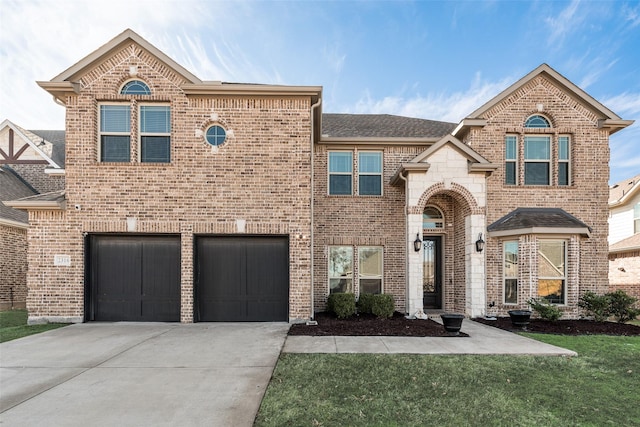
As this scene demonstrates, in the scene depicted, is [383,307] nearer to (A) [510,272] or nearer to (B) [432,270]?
(B) [432,270]

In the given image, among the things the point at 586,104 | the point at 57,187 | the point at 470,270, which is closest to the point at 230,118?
the point at 470,270

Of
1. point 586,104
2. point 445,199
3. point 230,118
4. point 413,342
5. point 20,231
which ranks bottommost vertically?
point 413,342

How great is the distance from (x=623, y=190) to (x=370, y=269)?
15.6m

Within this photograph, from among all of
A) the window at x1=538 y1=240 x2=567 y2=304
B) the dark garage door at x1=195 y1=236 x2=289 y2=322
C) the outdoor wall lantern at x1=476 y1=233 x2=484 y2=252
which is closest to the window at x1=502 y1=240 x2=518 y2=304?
the window at x1=538 y1=240 x2=567 y2=304

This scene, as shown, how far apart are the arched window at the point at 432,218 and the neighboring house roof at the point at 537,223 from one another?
61.4 inches

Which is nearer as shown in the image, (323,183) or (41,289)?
(41,289)

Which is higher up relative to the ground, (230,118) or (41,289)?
(230,118)

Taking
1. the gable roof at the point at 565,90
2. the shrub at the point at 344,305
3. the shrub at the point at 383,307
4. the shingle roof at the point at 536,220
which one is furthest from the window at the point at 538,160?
the shrub at the point at 344,305

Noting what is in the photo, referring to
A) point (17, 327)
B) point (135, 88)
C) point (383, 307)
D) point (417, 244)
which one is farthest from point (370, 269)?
point (17, 327)

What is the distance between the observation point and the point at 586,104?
10.8 metres

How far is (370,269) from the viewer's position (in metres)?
11.4

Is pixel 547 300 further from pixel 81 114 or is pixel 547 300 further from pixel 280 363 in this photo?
pixel 81 114

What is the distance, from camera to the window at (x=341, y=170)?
11.6 m

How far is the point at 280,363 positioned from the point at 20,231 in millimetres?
13273
